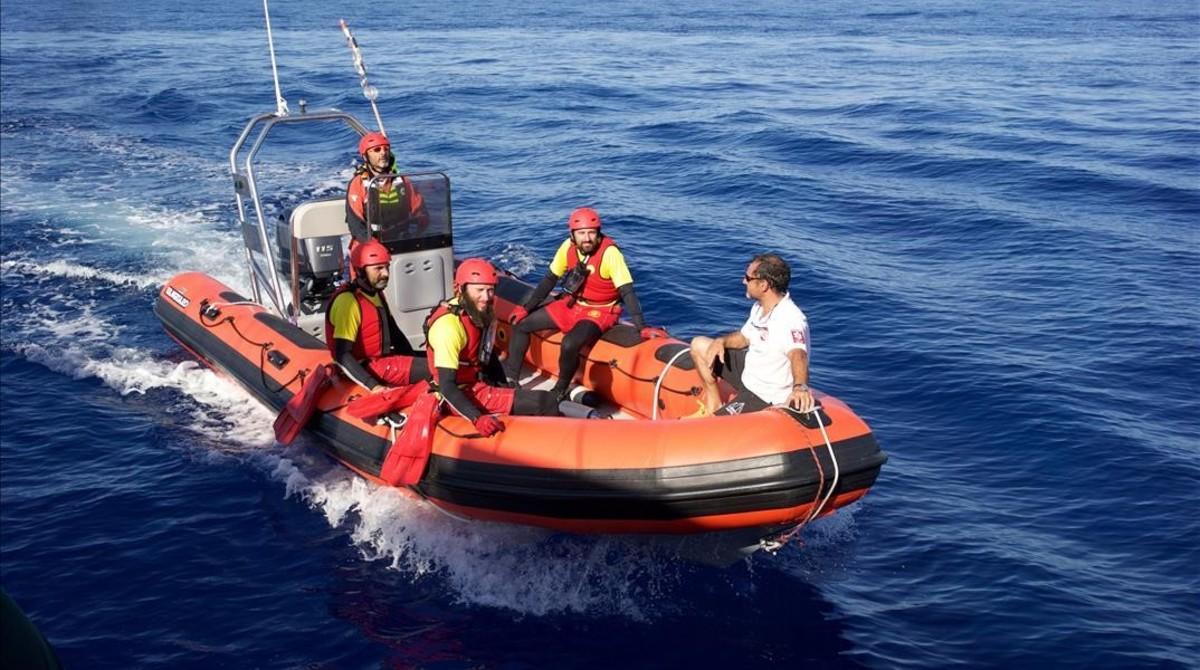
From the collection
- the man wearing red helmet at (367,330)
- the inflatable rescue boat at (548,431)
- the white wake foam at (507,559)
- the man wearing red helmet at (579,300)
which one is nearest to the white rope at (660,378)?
the inflatable rescue boat at (548,431)

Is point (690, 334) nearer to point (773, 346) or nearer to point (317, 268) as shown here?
point (317, 268)

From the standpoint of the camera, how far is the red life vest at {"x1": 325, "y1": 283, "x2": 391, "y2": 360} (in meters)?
5.89

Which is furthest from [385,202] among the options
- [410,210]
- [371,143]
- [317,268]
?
[317,268]

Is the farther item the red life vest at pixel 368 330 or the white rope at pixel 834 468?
the red life vest at pixel 368 330

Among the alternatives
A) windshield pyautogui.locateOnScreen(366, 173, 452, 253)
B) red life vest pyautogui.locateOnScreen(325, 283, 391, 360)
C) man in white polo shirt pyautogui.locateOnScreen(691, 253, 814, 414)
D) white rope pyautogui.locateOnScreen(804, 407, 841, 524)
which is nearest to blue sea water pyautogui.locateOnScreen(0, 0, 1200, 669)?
white rope pyautogui.locateOnScreen(804, 407, 841, 524)

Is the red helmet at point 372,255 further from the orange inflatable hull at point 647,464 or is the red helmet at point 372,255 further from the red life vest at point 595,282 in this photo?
the red life vest at point 595,282

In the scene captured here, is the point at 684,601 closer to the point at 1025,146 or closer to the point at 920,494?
the point at 920,494

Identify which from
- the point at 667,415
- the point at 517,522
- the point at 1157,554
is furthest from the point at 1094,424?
the point at 517,522

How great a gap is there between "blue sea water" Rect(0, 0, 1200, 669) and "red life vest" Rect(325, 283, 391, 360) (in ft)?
2.73

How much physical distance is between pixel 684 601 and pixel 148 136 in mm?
13905

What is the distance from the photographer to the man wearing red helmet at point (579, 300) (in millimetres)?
6211

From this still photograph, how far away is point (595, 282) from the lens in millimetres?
6320

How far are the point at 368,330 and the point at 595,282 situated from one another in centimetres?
136

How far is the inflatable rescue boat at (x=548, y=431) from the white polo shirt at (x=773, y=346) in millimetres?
Answer: 229
